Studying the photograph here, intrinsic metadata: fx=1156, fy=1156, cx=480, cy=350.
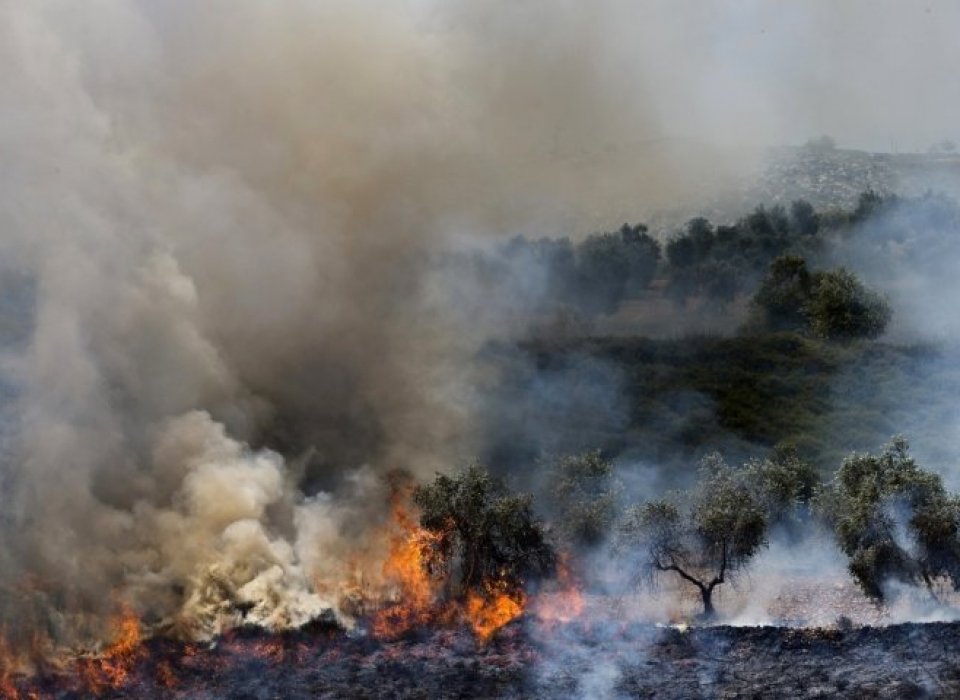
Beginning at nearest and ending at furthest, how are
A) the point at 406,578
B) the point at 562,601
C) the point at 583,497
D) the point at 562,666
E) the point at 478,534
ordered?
1. the point at 562,666
2. the point at 562,601
3. the point at 406,578
4. the point at 478,534
5. the point at 583,497

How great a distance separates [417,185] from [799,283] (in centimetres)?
3421

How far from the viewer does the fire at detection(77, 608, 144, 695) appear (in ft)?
109

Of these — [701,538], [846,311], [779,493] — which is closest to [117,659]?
[701,538]

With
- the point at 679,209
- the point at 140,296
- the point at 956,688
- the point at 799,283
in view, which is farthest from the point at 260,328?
the point at 679,209

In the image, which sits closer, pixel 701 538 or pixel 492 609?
pixel 492 609

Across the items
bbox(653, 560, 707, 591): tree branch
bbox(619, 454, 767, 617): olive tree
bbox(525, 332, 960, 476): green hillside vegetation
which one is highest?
bbox(525, 332, 960, 476): green hillside vegetation

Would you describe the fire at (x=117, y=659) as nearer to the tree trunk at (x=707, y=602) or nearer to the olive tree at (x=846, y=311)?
the tree trunk at (x=707, y=602)

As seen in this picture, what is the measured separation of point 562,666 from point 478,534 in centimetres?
794

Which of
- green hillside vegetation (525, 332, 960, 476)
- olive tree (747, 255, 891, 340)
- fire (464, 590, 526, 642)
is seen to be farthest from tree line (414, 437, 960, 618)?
olive tree (747, 255, 891, 340)

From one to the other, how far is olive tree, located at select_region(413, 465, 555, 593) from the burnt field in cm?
427

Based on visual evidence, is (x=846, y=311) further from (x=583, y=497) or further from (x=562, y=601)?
(x=562, y=601)

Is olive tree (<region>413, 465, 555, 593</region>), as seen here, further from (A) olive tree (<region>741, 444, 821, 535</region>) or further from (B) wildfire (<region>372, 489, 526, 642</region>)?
(A) olive tree (<region>741, 444, 821, 535</region>)

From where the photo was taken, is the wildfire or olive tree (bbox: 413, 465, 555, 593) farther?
olive tree (bbox: 413, 465, 555, 593)

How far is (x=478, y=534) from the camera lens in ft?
135
